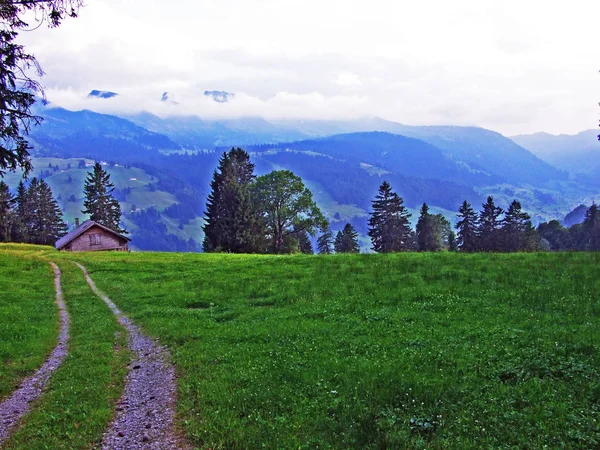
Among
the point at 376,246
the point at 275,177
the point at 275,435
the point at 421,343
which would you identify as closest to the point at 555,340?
the point at 421,343

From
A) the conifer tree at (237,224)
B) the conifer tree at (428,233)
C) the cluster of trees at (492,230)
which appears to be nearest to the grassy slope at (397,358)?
the conifer tree at (237,224)

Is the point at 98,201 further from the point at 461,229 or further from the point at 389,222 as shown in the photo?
the point at 461,229

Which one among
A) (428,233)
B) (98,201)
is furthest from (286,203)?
(98,201)

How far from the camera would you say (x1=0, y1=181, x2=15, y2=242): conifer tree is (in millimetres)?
88688

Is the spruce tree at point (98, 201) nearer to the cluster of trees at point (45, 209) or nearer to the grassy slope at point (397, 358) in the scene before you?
the cluster of trees at point (45, 209)

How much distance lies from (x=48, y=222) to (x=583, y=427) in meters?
115

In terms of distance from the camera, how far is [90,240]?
265 ft

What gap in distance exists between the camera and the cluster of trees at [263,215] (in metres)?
70.8

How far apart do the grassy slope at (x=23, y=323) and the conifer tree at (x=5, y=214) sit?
66.8 meters

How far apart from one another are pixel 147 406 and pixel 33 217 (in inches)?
4267

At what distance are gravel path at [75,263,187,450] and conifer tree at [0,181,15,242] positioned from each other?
93.6 m

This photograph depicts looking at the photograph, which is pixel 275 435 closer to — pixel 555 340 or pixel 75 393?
pixel 75 393

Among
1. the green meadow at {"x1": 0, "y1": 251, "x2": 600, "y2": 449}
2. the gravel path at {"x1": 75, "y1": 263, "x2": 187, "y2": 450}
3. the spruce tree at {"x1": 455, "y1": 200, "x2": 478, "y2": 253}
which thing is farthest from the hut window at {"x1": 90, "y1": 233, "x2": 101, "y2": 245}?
the spruce tree at {"x1": 455, "y1": 200, "x2": 478, "y2": 253}

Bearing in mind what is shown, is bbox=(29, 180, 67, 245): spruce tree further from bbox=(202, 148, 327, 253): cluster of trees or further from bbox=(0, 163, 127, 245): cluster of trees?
bbox=(202, 148, 327, 253): cluster of trees
